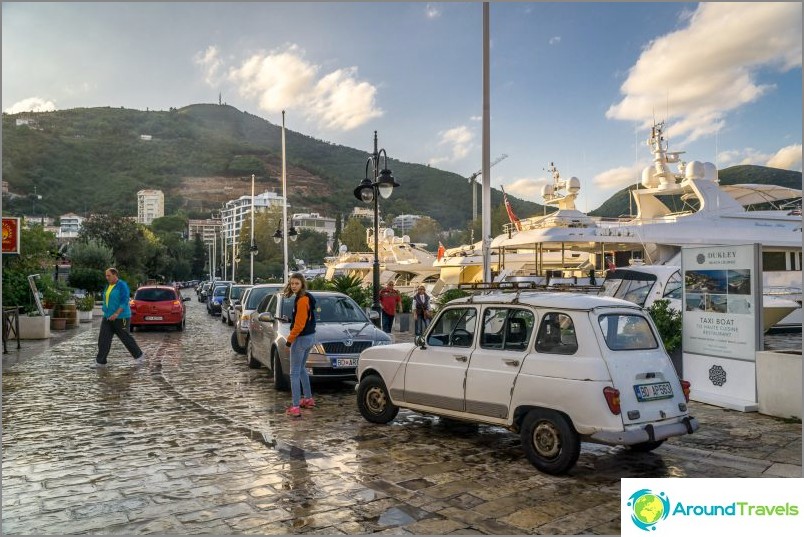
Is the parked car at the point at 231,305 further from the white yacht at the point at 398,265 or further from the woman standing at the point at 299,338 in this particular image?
the woman standing at the point at 299,338

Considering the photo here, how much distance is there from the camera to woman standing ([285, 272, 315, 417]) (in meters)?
8.79

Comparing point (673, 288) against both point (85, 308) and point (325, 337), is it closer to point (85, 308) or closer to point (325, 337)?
point (325, 337)

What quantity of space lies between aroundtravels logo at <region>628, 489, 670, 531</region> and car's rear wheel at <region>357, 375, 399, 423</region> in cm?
403

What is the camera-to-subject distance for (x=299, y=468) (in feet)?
20.4

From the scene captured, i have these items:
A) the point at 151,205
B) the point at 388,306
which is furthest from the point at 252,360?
the point at 151,205

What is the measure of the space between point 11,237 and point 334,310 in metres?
10.5

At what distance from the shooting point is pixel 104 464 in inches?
251

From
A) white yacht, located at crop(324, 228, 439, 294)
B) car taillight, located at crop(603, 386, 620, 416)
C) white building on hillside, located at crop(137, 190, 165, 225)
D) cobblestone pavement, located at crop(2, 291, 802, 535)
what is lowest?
cobblestone pavement, located at crop(2, 291, 802, 535)

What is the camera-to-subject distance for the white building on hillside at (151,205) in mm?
177000

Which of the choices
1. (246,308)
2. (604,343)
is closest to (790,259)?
(246,308)

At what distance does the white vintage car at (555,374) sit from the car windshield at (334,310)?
163 inches

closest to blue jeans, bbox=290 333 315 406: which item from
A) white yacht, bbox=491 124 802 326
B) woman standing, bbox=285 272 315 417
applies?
woman standing, bbox=285 272 315 417

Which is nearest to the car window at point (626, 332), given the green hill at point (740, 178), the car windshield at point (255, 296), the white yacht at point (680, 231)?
the car windshield at point (255, 296)

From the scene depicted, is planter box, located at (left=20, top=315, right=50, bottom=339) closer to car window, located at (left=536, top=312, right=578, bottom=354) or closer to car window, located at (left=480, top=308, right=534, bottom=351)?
car window, located at (left=480, top=308, right=534, bottom=351)
